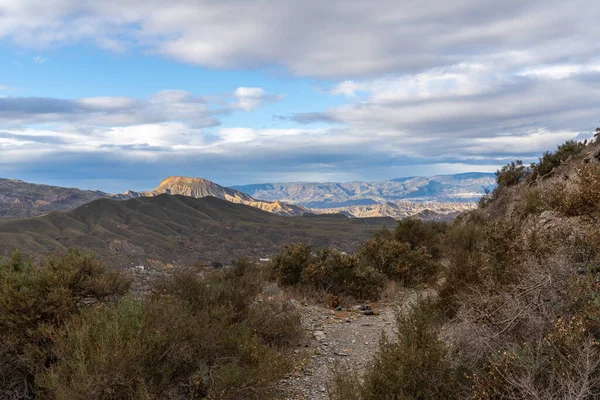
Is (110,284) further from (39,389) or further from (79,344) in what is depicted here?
(79,344)

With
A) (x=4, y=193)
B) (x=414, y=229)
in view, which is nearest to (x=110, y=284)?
(x=414, y=229)

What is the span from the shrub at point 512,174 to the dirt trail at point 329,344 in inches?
792

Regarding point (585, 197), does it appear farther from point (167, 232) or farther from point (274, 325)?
point (167, 232)

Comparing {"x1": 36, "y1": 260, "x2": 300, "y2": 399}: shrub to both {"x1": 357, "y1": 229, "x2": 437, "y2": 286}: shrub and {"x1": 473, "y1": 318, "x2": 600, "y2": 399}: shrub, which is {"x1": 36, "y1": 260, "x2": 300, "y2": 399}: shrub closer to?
{"x1": 473, "y1": 318, "x2": 600, "y2": 399}: shrub

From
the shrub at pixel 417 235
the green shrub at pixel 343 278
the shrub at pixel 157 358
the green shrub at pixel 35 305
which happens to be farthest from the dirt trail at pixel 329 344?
the shrub at pixel 417 235

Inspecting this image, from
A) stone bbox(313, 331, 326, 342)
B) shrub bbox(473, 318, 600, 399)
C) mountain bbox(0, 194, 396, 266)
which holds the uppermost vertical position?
shrub bbox(473, 318, 600, 399)

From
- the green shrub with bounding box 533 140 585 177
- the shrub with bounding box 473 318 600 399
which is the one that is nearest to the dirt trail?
the shrub with bounding box 473 318 600 399

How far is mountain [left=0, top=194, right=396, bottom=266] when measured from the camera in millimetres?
88562

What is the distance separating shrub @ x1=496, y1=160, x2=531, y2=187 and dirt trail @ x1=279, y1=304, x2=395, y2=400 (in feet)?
66.0

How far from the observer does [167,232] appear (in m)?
116

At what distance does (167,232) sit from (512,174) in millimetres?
Result: 104450

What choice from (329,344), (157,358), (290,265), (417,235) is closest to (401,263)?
(290,265)

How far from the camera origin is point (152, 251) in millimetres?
92500

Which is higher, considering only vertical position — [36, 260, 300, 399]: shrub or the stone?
[36, 260, 300, 399]: shrub
